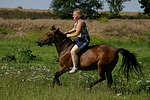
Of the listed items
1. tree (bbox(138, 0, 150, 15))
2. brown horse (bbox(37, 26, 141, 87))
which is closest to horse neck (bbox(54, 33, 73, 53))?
brown horse (bbox(37, 26, 141, 87))

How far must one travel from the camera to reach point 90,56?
6.66 meters

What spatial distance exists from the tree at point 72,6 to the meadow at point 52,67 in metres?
13.7

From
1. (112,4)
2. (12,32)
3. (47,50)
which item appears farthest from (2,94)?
(112,4)

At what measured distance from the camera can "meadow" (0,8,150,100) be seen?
20.0 ft

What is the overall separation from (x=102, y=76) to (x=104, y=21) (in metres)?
23.8

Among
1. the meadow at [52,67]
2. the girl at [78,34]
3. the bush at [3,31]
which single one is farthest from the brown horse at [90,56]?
the bush at [3,31]

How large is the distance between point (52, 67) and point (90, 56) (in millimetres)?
4186

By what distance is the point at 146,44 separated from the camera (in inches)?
810

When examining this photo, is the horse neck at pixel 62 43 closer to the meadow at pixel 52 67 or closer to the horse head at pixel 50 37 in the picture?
the horse head at pixel 50 37

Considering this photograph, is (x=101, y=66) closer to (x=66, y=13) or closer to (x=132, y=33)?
(x=132, y=33)

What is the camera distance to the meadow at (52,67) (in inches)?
240

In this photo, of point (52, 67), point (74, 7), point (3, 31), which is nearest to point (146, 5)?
point (74, 7)

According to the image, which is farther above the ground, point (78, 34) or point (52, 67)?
point (78, 34)

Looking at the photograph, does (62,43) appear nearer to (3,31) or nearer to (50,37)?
(50,37)
